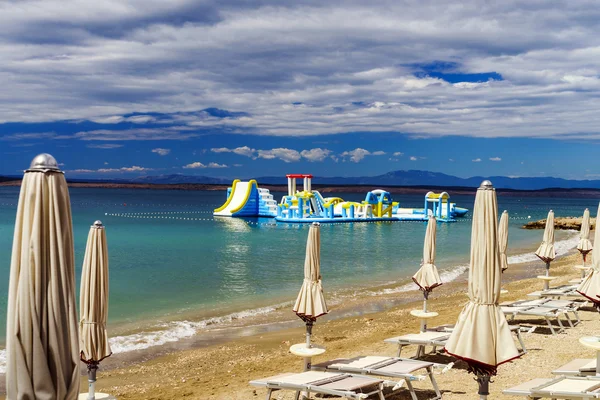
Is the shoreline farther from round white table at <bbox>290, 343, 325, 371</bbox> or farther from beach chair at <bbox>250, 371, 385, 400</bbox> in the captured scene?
beach chair at <bbox>250, 371, 385, 400</bbox>

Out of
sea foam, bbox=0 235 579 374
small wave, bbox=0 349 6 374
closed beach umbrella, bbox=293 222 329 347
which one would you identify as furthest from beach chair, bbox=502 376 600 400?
small wave, bbox=0 349 6 374

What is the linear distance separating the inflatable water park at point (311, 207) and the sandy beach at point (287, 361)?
38034mm

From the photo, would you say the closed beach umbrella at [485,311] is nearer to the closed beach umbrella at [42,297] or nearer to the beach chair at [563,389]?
the beach chair at [563,389]

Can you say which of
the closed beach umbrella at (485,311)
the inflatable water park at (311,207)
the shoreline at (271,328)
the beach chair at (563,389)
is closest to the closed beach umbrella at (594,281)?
the beach chair at (563,389)

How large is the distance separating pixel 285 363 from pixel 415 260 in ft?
61.2

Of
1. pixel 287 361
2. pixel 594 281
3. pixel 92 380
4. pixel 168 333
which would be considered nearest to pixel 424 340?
pixel 594 281

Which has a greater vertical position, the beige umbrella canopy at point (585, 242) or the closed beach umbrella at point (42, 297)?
the closed beach umbrella at point (42, 297)

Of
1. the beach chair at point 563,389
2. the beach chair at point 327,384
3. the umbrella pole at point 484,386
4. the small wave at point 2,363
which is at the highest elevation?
the umbrella pole at point 484,386

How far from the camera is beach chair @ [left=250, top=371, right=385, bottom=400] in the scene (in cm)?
647

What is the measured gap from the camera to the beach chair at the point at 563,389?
5.99 meters

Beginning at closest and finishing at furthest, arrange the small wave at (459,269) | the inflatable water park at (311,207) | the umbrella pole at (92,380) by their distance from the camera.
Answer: the umbrella pole at (92,380), the small wave at (459,269), the inflatable water park at (311,207)

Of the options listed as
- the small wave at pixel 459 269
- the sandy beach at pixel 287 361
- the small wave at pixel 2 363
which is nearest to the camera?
the sandy beach at pixel 287 361

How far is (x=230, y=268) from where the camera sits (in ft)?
81.4

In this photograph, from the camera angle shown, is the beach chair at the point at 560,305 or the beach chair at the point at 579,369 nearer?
the beach chair at the point at 579,369
